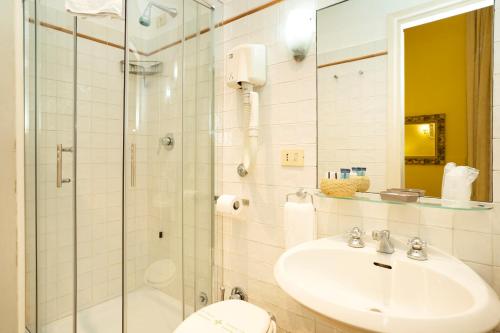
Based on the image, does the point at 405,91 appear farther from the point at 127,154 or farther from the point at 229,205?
the point at 127,154

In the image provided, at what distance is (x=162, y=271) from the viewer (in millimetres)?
1597

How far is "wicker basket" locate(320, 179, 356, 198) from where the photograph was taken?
112cm

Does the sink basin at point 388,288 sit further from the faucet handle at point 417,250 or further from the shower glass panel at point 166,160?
the shower glass panel at point 166,160

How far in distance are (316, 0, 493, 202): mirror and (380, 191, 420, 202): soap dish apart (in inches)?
4.1

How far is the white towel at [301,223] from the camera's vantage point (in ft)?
4.02

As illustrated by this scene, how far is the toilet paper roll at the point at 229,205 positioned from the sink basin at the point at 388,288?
53cm

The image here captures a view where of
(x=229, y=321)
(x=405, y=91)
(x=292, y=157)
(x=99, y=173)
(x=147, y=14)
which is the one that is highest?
(x=147, y=14)

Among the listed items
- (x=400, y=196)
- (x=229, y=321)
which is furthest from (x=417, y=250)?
(x=229, y=321)

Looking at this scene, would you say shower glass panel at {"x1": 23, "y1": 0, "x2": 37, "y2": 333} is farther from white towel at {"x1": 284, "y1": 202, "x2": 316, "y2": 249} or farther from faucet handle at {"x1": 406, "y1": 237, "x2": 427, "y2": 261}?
faucet handle at {"x1": 406, "y1": 237, "x2": 427, "y2": 261}

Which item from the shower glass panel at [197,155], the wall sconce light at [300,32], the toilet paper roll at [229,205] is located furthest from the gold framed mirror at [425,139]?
the shower glass panel at [197,155]

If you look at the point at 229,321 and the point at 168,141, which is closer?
the point at 229,321

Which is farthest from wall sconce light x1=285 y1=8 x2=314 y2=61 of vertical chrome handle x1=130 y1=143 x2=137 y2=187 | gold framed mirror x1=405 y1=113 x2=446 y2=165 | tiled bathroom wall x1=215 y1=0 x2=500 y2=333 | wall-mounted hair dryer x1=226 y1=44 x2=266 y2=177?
vertical chrome handle x1=130 y1=143 x2=137 y2=187

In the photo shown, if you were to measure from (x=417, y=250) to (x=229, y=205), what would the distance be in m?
0.91

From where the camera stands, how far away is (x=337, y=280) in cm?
106
